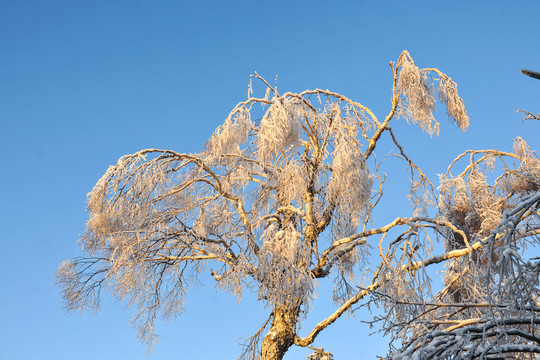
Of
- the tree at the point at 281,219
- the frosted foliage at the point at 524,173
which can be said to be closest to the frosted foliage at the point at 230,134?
the tree at the point at 281,219

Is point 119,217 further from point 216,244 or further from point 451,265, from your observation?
point 451,265

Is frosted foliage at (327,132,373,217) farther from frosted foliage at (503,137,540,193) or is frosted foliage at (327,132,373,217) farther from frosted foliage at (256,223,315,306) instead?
frosted foliage at (503,137,540,193)

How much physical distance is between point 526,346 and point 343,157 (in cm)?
410

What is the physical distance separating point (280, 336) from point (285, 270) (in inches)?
51.3

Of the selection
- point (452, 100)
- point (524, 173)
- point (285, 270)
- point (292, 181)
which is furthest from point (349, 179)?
point (524, 173)

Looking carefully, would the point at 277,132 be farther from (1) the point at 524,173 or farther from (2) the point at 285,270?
(1) the point at 524,173

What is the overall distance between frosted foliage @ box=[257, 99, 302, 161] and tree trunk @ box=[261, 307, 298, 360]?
2330mm

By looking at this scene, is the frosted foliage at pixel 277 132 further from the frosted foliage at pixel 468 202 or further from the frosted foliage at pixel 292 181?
the frosted foliage at pixel 468 202

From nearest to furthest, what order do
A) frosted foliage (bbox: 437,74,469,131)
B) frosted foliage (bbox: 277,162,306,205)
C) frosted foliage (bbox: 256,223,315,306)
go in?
frosted foliage (bbox: 256,223,315,306) → frosted foliage (bbox: 277,162,306,205) → frosted foliage (bbox: 437,74,469,131)

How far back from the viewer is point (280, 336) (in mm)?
8195

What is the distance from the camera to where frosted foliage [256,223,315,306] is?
7.41 m

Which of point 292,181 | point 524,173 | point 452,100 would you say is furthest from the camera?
point 524,173

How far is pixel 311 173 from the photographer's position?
8.31 m

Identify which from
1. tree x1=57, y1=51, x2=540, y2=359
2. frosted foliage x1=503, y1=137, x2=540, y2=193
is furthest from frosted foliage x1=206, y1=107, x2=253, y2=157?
frosted foliage x1=503, y1=137, x2=540, y2=193
